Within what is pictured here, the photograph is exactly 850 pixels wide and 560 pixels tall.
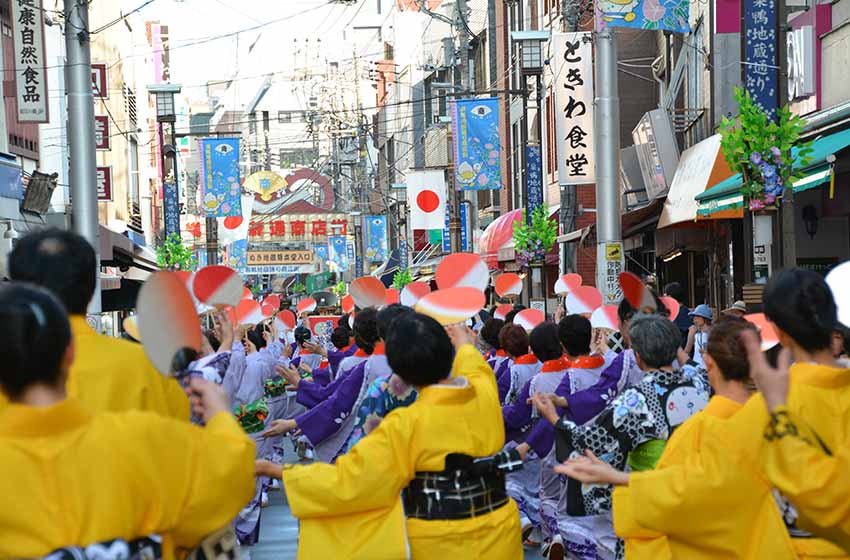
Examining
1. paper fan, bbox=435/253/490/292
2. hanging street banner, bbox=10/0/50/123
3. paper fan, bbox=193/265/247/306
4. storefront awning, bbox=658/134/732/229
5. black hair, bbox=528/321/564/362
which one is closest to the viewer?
paper fan, bbox=193/265/247/306

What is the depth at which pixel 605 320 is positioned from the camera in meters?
8.42

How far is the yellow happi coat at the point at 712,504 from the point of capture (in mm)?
4242

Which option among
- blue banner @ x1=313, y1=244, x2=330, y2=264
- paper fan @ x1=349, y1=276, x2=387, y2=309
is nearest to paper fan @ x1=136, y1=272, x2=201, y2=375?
paper fan @ x1=349, y1=276, x2=387, y2=309

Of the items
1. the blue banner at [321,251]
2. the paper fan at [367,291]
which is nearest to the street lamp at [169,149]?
the paper fan at [367,291]

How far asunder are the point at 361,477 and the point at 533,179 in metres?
21.6

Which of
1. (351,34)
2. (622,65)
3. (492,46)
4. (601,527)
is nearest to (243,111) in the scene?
(351,34)

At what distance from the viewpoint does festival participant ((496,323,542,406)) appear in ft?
31.1

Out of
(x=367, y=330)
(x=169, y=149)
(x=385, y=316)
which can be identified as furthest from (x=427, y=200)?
(x=385, y=316)

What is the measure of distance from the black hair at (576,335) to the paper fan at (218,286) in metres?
2.57

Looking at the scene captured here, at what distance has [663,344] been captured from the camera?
6.18 meters

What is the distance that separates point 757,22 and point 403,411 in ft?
31.5

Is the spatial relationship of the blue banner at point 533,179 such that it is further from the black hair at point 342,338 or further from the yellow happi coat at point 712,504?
the yellow happi coat at point 712,504

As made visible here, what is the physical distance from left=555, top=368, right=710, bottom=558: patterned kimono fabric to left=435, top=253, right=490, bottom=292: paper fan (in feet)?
3.91

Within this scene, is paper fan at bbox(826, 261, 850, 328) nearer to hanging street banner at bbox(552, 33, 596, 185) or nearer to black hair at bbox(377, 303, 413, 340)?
black hair at bbox(377, 303, 413, 340)
